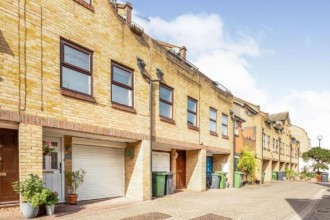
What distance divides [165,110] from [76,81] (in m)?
5.65

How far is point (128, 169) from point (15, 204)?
4944 millimetres

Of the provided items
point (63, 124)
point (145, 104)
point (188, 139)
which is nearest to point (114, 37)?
point (145, 104)

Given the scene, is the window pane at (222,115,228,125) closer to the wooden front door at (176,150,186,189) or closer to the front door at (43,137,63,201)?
the wooden front door at (176,150,186,189)

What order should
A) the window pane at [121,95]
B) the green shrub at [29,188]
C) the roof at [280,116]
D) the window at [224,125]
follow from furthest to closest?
1. the roof at [280,116]
2. the window at [224,125]
3. the window pane at [121,95]
4. the green shrub at [29,188]

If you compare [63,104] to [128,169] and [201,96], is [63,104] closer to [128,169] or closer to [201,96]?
[128,169]

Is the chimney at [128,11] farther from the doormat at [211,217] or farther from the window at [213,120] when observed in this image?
the window at [213,120]

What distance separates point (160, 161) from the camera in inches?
632

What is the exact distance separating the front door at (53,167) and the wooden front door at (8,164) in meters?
1.15

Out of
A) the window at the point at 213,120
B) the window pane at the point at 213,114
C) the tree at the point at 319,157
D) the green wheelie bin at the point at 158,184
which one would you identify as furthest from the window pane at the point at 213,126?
the tree at the point at 319,157

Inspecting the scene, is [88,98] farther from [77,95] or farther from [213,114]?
[213,114]

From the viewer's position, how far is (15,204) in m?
8.34

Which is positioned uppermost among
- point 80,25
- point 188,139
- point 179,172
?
point 80,25

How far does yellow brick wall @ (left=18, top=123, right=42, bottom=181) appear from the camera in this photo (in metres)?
7.48

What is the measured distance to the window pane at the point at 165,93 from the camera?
45.9ft
